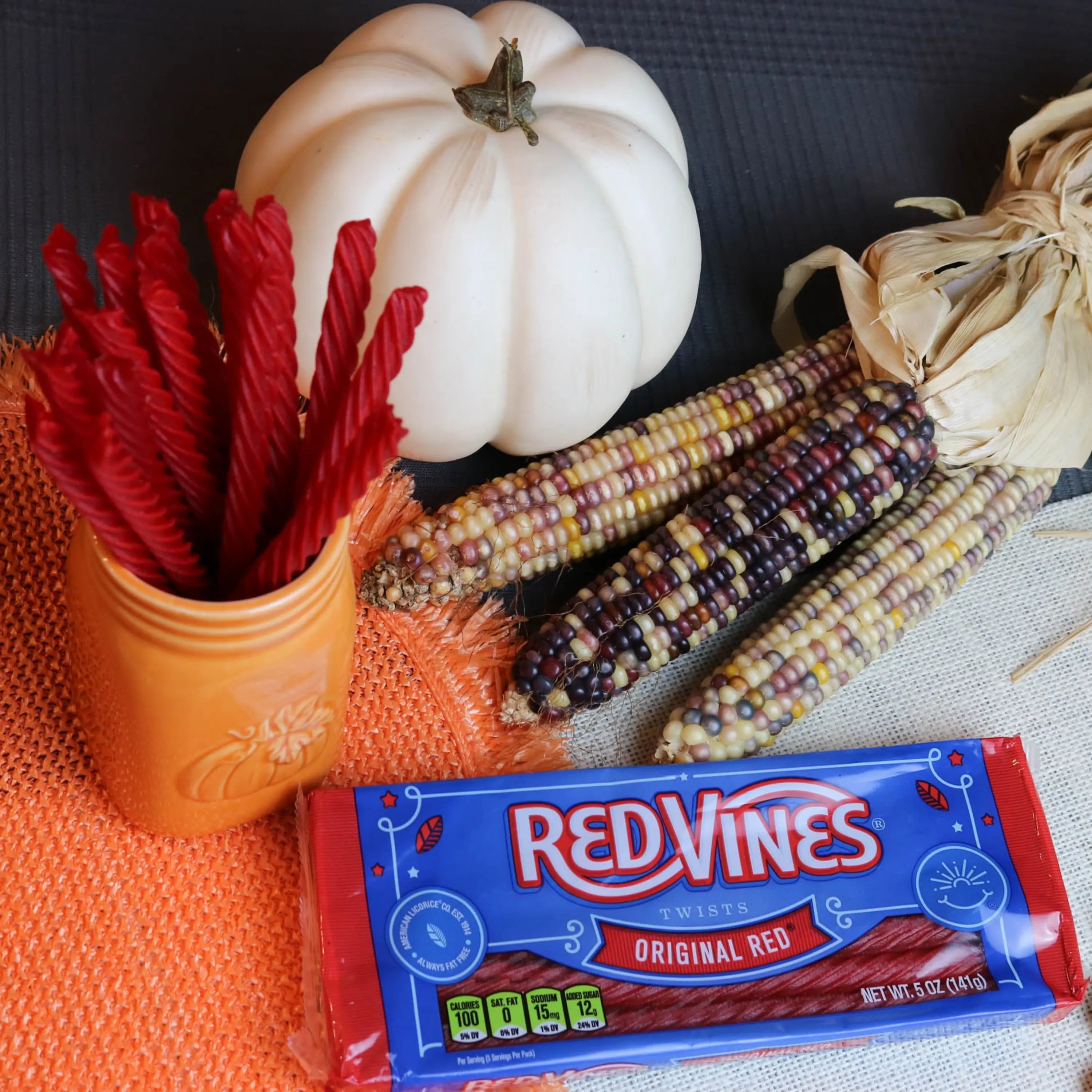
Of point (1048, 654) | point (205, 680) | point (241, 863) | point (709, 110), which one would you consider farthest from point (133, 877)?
point (709, 110)

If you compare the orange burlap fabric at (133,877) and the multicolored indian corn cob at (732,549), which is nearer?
the orange burlap fabric at (133,877)

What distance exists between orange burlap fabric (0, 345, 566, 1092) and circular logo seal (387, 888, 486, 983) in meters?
0.06

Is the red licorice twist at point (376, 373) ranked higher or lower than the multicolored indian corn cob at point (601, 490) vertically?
higher

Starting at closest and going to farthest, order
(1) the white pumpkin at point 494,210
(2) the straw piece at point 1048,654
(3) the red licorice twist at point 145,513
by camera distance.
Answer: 1. (3) the red licorice twist at point 145,513
2. (1) the white pumpkin at point 494,210
3. (2) the straw piece at point 1048,654

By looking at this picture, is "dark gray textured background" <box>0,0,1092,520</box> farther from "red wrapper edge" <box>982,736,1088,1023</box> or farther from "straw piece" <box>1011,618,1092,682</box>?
"red wrapper edge" <box>982,736,1088,1023</box>

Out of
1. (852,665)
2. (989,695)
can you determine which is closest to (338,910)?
(852,665)

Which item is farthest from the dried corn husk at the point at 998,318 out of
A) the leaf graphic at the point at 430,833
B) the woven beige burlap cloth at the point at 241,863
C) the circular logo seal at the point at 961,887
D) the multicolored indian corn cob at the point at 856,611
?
the leaf graphic at the point at 430,833

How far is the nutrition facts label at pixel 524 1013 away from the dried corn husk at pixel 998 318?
1.29 feet

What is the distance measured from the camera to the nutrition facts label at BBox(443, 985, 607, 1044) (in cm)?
49

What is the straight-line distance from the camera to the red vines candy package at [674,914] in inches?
19.4

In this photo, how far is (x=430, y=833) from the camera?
537 mm

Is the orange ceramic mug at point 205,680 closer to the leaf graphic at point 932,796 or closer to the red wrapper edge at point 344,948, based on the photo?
the red wrapper edge at point 344,948

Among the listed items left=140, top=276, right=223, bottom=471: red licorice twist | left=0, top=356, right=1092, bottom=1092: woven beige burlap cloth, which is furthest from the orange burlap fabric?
left=140, top=276, right=223, bottom=471: red licorice twist

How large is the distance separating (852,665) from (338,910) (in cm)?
32
